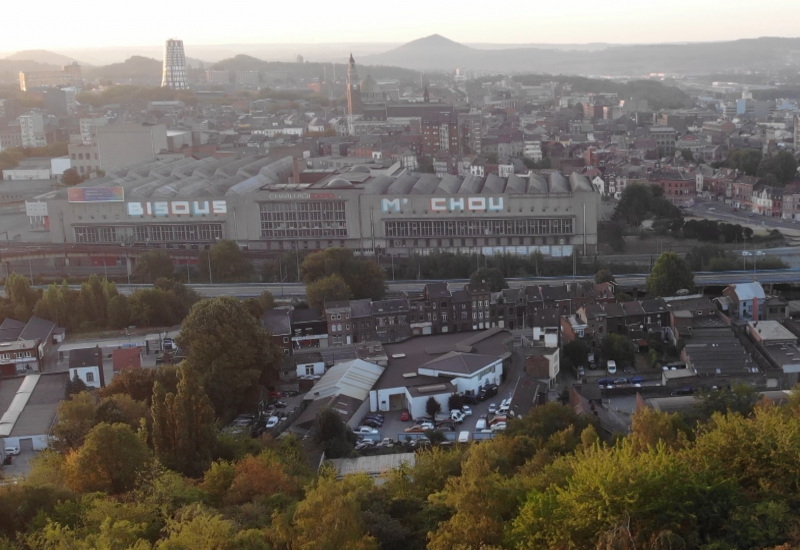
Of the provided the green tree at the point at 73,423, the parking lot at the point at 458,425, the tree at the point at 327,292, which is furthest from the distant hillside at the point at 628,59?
the green tree at the point at 73,423

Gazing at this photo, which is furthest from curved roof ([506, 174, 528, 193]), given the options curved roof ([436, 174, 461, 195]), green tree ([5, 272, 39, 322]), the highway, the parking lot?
green tree ([5, 272, 39, 322])

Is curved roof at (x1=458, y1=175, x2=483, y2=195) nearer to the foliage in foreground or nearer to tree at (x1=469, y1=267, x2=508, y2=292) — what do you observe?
tree at (x1=469, y1=267, x2=508, y2=292)

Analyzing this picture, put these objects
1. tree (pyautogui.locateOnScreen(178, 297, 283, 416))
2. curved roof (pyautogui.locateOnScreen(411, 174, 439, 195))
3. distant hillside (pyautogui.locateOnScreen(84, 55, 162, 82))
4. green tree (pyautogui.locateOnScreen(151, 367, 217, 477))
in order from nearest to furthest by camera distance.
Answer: green tree (pyautogui.locateOnScreen(151, 367, 217, 477)) < tree (pyautogui.locateOnScreen(178, 297, 283, 416)) < curved roof (pyautogui.locateOnScreen(411, 174, 439, 195)) < distant hillside (pyautogui.locateOnScreen(84, 55, 162, 82))

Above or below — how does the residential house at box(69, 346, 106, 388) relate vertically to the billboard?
below

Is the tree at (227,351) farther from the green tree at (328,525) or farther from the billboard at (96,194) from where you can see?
the billboard at (96,194)

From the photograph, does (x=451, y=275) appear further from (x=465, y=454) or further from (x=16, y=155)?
(x=16, y=155)

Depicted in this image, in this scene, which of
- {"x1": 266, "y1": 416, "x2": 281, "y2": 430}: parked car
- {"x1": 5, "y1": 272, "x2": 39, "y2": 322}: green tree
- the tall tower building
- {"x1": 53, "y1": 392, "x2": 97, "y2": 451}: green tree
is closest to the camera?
{"x1": 53, "y1": 392, "x2": 97, "y2": 451}: green tree

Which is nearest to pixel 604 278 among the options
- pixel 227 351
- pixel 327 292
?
pixel 327 292

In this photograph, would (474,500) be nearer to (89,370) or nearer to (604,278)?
(89,370)
